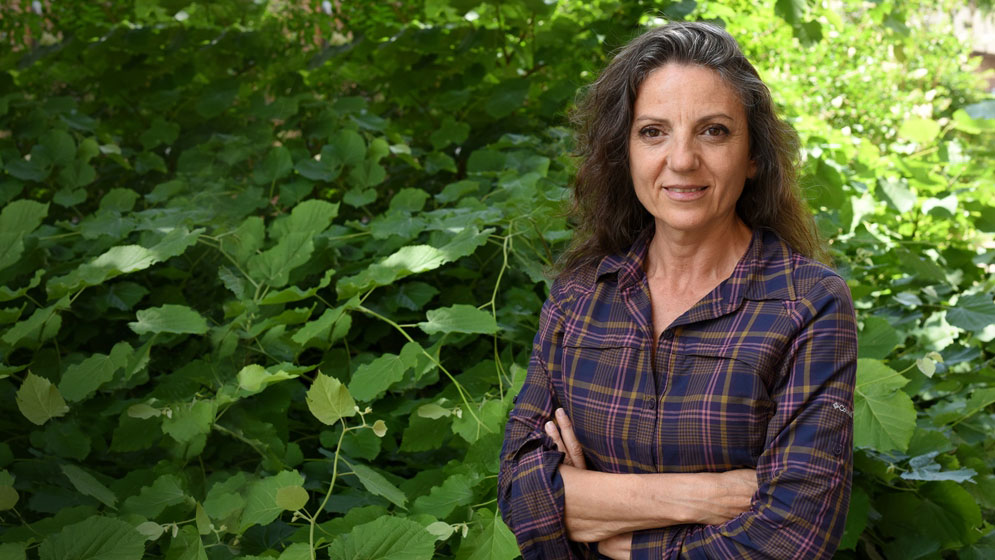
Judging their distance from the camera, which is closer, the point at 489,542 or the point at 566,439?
the point at 566,439

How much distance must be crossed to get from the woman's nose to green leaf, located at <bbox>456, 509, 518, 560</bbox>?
750 millimetres

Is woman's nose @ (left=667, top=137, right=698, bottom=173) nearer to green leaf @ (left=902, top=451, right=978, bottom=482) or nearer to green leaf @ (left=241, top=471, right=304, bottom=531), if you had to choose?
green leaf @ (left=241, top=471, right=304, bottom=531)

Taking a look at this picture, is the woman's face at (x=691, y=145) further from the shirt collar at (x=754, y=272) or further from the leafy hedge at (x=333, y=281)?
the leafy hedge at (x=333, y=281)

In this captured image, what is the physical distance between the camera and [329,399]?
1.65 meters

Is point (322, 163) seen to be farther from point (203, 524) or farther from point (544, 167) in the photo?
point (203, 524)

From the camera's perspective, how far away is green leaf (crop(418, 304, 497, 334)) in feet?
6.47

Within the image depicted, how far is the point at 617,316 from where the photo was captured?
1.46 m

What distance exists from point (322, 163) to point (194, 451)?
1308mm

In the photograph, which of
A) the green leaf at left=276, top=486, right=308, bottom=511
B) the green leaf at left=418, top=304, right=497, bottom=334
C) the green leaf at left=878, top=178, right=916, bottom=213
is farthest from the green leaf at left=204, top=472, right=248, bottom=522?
the green leaf at left=878, top=178, right=916, bottom=213

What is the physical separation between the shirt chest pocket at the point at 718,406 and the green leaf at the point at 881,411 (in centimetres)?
58

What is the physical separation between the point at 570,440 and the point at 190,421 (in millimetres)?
904

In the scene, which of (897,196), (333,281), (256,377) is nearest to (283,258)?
(333,281)

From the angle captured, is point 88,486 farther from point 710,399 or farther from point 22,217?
point 710,399

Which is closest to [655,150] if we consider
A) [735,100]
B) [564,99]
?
[735,100]
